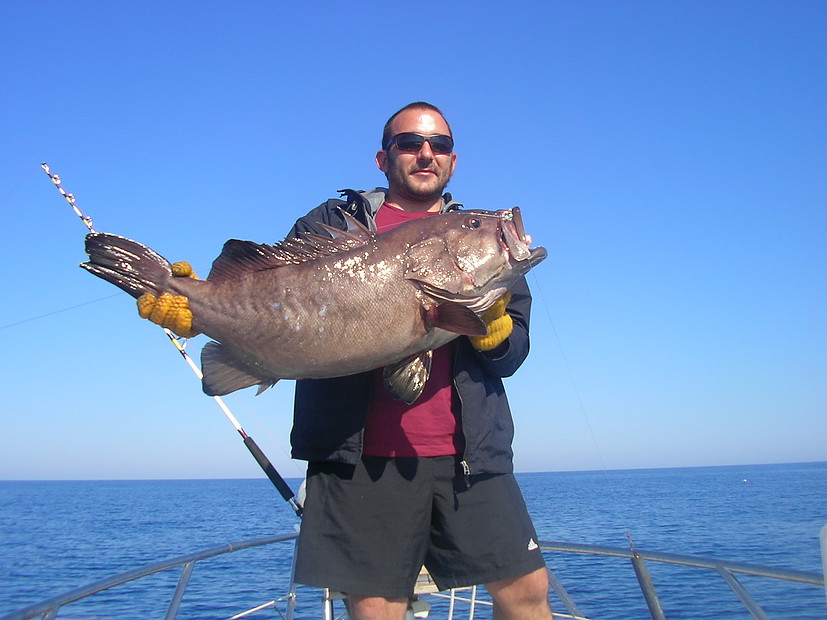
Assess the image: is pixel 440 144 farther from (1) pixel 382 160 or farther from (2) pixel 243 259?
(2) pixel 243 259

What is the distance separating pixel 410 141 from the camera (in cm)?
348

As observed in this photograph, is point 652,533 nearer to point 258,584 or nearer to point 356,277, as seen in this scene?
point 258,584

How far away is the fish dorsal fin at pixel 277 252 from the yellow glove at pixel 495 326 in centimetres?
63

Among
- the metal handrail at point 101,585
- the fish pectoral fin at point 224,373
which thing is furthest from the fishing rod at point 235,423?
the fish pectoral fin at point 224,373

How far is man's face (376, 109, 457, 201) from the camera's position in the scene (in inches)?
137

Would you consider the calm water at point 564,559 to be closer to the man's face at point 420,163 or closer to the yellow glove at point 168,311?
the man's face at point 420,163

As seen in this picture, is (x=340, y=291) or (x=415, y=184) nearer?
(x=340, y=291)

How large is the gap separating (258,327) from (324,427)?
56cm

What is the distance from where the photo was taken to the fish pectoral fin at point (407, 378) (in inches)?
107

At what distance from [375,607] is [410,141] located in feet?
7.53

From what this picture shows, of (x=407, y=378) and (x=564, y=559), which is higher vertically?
(x=407, y=378)

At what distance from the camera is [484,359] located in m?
3.05

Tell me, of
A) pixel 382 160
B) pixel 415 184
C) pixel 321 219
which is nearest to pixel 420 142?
pixel 415 184

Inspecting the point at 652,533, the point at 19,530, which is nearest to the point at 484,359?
the point at 652,533
